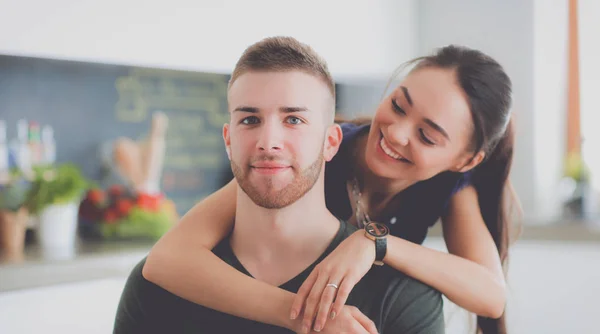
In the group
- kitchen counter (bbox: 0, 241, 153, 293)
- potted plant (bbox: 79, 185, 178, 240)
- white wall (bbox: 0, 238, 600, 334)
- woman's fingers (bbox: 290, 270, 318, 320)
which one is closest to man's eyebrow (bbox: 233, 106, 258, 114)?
woman's fingers (bbox: 290, 270, 318, 320)

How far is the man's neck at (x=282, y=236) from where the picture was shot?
82 centimetres

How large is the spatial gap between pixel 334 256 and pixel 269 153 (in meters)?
0.16

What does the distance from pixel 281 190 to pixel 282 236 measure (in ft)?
0.28

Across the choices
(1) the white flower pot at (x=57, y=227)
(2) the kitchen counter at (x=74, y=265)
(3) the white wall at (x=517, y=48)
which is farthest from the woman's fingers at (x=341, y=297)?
(3) the white wall at (x=517, y=48)

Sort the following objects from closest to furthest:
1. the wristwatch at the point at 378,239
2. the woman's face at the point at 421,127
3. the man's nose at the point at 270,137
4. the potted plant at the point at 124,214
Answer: the man's nose at the point at 270,137 → the wristwatch at the point at 378,239 → the woman's face at the point at 421,127 → the potted plant at the point at 124,214

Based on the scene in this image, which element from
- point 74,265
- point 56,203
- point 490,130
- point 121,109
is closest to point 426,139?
point 490,130

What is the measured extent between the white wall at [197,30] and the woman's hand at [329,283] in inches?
58.9

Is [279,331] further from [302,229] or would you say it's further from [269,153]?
[269,153]

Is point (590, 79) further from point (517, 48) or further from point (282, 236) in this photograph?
point (282, 236)

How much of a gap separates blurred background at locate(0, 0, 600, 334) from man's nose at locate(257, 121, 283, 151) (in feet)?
3.78

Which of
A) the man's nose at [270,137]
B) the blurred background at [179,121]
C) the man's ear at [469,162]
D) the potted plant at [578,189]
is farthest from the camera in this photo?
the potted plant at [578,189]

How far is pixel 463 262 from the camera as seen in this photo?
976mm

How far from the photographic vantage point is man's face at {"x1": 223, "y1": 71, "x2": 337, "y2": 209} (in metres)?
0.74

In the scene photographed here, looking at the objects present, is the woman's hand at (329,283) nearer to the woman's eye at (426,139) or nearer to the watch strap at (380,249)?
the watch strap at (380,249)
